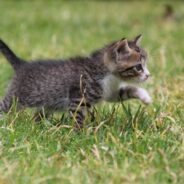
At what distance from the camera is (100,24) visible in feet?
45.5

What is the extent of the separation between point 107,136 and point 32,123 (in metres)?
0.83

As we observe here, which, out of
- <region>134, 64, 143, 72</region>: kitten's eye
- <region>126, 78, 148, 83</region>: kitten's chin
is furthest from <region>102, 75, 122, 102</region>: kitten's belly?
<region>134, 64, 143, 72</region>: kitten's eye

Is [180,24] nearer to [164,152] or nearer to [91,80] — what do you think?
[91,80]

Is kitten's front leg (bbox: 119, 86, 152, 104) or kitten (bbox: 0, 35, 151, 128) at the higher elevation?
kitten (bbox: 0, 35, 151, 128)

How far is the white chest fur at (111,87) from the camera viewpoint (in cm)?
680

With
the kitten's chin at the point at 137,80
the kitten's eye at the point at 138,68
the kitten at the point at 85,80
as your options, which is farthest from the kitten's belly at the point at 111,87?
the kitten's eye at the point at 138,68

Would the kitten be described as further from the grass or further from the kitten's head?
the grass

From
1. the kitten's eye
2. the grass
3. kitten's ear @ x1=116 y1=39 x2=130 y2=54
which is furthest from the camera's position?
the kitten's eye

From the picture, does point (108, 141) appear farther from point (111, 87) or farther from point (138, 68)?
point (138, 68)

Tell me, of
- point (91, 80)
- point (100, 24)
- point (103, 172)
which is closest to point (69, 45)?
point (100, 24)

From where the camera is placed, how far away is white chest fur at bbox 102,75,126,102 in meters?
6.80

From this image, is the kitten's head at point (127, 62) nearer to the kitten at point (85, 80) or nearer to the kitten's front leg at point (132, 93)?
the kitten at point (85, 80)

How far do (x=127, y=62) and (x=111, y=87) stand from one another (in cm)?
30

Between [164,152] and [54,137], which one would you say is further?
[54,137]
